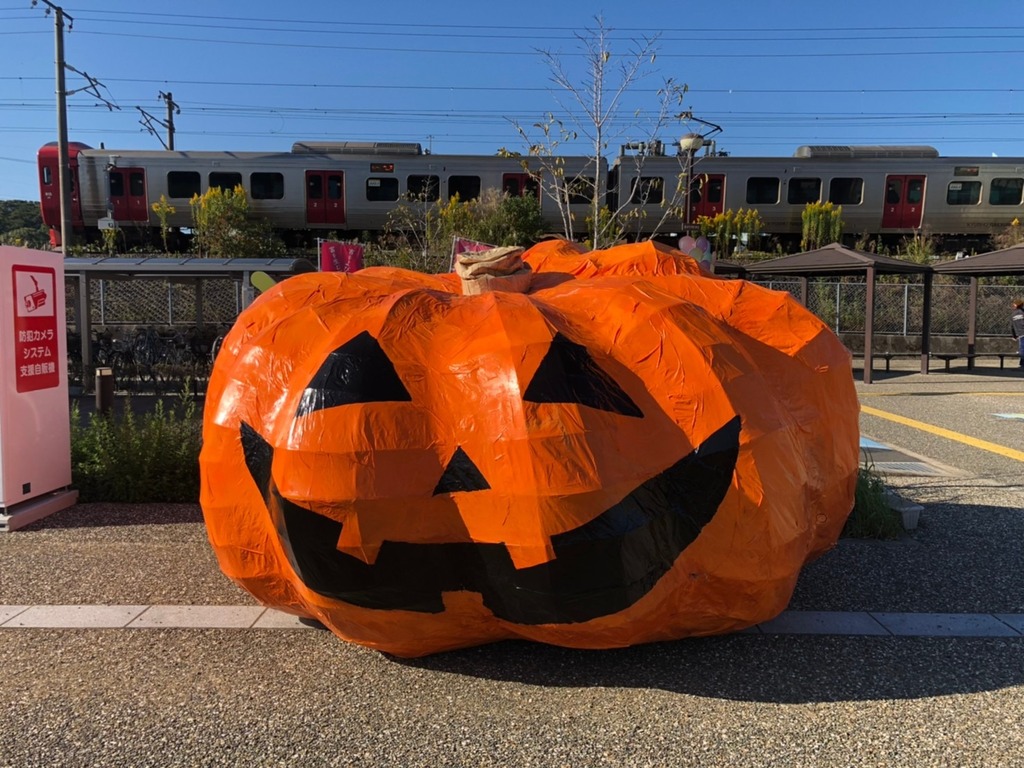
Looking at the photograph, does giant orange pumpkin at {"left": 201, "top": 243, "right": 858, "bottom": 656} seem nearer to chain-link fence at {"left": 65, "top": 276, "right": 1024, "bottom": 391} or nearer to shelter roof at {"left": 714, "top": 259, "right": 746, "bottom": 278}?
chain-link fence at {"left": 65, "top": 276, "right": 1024, "bottom": 391}

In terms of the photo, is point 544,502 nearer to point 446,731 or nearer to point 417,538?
point 417,538

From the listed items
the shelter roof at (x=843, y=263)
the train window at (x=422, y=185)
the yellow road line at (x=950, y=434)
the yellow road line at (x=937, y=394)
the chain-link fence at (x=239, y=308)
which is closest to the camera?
the yellow road line at (x=950, y=434)

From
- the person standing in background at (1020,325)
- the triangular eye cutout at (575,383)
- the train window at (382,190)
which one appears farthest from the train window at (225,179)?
the person standing in background at (1020,325)

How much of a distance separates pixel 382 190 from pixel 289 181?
266 cm

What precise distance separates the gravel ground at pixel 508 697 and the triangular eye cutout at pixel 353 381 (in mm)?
1254

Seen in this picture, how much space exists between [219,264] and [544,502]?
10.4 metres

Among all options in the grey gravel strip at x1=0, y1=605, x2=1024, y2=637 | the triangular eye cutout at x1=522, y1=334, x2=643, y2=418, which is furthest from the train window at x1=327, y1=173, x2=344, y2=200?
the triangular eye cutout at x1=522, y1=334, x2=643, y2=418

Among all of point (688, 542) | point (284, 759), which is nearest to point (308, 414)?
point (284, 759)

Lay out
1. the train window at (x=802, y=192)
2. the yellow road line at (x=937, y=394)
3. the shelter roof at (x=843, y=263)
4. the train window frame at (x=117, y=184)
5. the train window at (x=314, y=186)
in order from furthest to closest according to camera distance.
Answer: the train window at (x=802, y=192)
the train window frame at (x=117, y=184)
the train window at (x=314, y=186)
the shelter roof at (x=843, y=263)
the yellow road line at (x=937, y=394)

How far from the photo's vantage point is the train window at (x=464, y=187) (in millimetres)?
20766

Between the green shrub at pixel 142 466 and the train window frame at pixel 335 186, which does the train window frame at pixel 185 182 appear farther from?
the green shrub at pixel 142 466

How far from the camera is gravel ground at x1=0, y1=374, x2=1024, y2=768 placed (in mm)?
2652

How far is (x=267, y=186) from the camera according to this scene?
2081cm

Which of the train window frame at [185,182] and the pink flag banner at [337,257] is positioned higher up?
the train window frame at [185,182]
